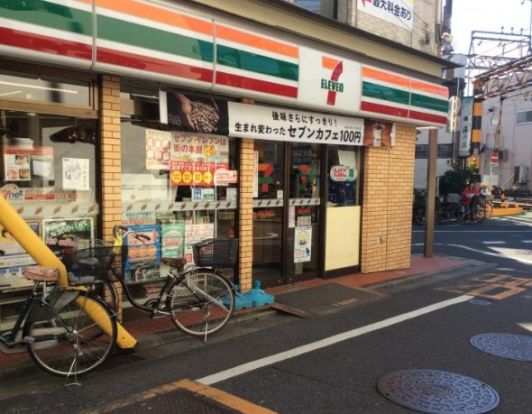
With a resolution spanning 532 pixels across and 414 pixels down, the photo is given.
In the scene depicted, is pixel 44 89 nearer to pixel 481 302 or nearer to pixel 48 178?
pixel 48 178

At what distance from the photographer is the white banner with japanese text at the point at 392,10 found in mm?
8891

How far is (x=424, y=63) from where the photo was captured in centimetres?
1006

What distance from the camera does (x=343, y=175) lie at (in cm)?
892

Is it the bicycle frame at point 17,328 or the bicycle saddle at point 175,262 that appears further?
the bicycle saddle at point 175,262

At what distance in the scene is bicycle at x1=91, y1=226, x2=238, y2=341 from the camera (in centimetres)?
547

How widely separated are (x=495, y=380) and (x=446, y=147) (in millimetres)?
34543

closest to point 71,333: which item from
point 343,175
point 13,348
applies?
point 13,348

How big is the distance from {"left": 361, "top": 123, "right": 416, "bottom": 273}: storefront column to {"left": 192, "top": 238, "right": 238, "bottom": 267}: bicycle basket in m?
4.16

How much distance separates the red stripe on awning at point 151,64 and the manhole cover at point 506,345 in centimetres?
432

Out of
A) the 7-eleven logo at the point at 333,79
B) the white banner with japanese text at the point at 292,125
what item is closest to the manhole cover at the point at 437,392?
the white banner with japanese text at the point at 292,125

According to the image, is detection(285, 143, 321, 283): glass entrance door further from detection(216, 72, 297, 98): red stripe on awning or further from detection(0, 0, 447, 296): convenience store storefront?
detection(216, 72, 297, 98): red stripe on awning

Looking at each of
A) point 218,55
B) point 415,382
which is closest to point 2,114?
point 218,55

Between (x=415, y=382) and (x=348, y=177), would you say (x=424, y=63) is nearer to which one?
(x=348, y=177)

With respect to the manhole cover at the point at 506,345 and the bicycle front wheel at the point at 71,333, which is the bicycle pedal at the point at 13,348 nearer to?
the bicycle front wheel at the point at 71,333
